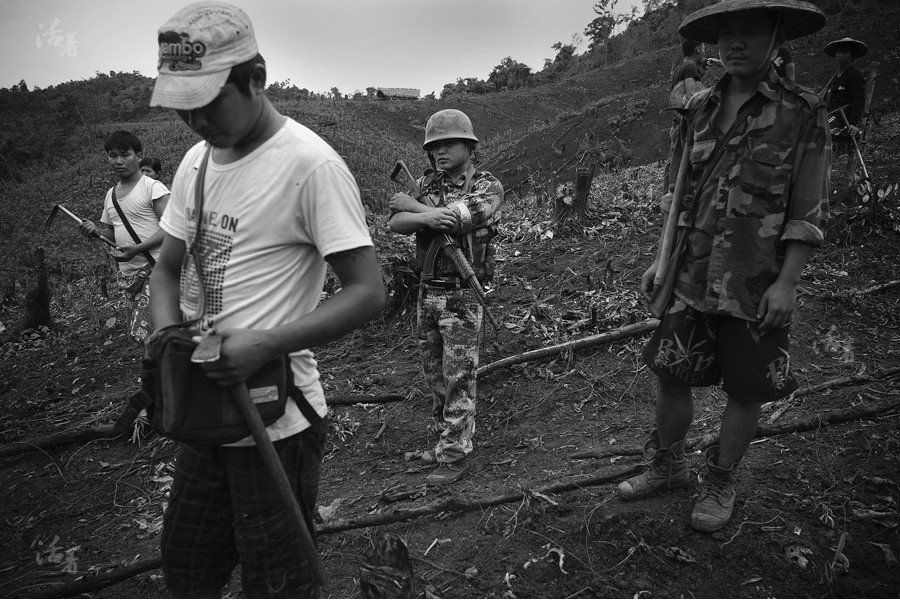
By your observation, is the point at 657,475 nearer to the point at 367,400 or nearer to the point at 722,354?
the point at 722,354

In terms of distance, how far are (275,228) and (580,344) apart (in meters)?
3.47

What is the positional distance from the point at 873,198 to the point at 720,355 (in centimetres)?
464

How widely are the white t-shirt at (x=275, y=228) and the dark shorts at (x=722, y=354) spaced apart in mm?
1500

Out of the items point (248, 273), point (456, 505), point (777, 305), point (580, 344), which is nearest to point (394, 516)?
point (456, 505)

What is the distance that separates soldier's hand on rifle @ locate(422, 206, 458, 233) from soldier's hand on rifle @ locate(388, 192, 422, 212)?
6.5 inches

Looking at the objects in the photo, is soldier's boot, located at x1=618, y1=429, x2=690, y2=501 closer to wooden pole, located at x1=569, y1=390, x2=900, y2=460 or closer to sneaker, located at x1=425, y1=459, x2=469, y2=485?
wooden pole, located at x1=569, y1=390, x2=900, y2=460

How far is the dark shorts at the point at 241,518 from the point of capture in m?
1.64

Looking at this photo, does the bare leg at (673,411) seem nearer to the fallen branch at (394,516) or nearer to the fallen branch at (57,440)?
the fallen branch at (394,516)

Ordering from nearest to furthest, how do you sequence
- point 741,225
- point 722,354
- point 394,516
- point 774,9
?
point 774,9
point 741,225
point 722,354
point 394,516

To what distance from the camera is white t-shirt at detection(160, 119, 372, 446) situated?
1538 mm

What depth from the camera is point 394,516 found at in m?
3.04

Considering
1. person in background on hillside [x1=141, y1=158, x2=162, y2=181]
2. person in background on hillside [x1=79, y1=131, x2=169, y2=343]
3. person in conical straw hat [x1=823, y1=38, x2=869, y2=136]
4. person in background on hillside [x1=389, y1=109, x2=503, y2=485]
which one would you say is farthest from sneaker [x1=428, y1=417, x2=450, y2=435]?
person in conical straw hat [x1=823, y1=38, x2=869, y2=136]

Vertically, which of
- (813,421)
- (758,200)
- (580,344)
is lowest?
(813,421)

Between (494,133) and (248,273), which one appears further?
(494,133)
